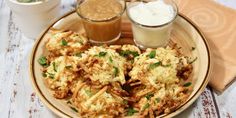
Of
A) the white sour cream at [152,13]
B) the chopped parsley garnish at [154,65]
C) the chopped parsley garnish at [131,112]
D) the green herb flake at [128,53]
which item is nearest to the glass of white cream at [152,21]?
the white sour cream at [152,13]

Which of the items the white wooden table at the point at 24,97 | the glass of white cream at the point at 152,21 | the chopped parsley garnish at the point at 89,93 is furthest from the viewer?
the glass of white cream at the point at 152,21

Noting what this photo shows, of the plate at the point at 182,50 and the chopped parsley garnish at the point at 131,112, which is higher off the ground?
the plate at the point at 182,50

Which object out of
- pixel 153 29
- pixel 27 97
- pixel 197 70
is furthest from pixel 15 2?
pixel 197 70

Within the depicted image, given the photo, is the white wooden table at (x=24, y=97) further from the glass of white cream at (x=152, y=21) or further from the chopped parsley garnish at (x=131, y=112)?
the glass of white cream at (x=152, y=21)

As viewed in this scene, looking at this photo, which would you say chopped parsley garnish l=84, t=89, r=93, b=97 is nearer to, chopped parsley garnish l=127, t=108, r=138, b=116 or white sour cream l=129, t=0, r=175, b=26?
chopped parsley garnish l=127, t=108, r=138, b=116

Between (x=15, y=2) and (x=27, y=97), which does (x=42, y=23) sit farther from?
(x=27, y=97)

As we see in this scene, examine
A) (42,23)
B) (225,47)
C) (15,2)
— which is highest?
(15,2)
